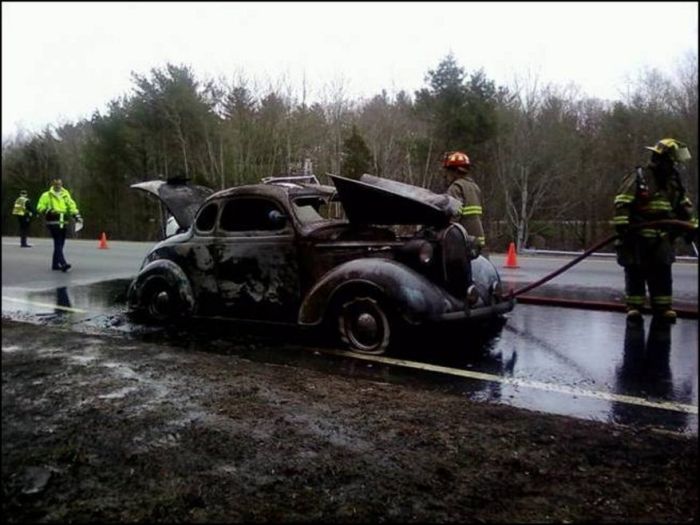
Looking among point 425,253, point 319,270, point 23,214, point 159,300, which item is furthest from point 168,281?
point 23,214

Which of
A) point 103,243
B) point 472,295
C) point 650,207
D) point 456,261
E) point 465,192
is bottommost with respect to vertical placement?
point 472,295

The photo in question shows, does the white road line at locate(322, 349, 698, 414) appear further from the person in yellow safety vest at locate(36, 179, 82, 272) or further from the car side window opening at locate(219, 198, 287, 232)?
the person in yellow safety vest at locate(36, 179, 82, 272)

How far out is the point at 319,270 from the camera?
15.3 feet

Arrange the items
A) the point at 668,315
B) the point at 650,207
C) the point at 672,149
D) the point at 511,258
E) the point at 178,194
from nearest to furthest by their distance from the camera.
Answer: the point at 672,149 < the point at 650,207 < the point at 178,194 < the point at 668,315 < the point at 511,258

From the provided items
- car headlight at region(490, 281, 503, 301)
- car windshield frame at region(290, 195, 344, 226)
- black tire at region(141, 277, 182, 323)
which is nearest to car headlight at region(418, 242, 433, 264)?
car windshield frame at region(290, 195, 344, 226)

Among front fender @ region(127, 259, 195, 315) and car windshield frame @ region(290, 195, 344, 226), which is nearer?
car windshield frame @ region(290, 195, 344, 226)

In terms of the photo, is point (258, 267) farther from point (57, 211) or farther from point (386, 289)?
point (57, 211)

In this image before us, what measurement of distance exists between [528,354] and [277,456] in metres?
3.13

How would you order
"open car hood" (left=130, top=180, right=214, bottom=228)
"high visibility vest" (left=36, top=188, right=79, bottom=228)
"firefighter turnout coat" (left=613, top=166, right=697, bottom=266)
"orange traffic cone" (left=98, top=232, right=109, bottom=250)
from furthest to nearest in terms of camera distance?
"open car hood" (left=130, top=180, right=214, bottom=228) < "orange traffic cone" (left=98, top=232, right=109, bottom=250) < "firefighter turnout coat" (left=613, top=166, right=697, bottom=266) < "high visibility vest" (left=36, top=188, right=79, bottom=228)

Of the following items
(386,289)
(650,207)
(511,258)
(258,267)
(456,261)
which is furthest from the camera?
(511,258)

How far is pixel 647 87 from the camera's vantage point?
2.18 metres

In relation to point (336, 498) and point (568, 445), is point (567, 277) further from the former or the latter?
point (336, 498)

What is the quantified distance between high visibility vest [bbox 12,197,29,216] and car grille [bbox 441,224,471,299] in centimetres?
314

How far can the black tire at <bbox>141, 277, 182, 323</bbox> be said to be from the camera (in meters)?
4.79
